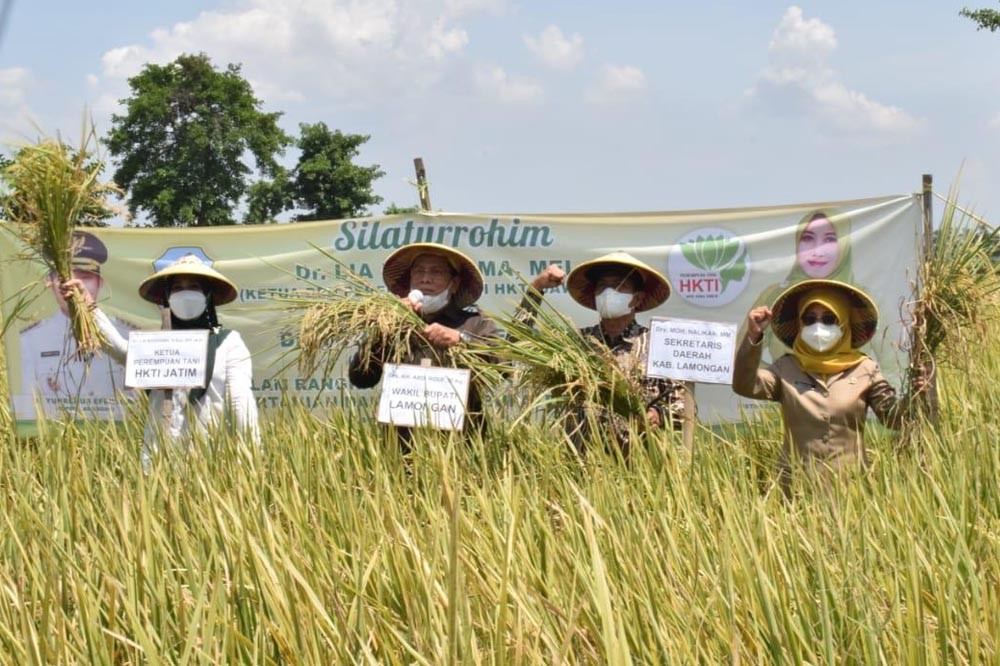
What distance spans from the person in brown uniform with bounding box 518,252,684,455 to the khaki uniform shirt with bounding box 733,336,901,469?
0.88ft

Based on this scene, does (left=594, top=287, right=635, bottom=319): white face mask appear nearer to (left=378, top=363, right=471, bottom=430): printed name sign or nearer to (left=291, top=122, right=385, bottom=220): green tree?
(left=378, top=363, right=471, bottom=430): printed name sign

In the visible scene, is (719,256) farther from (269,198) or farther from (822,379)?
(269,198)

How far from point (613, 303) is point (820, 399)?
2.56 ft

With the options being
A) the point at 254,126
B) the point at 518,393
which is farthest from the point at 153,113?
the point at 518,393

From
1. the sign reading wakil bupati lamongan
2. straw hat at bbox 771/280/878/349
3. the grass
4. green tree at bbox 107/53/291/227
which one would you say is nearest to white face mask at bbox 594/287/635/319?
the sign reading wakil bupati lamongan

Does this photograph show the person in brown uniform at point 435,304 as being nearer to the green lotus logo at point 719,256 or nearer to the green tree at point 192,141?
the green lotus logo at point 719,256

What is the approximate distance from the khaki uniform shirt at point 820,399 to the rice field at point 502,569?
14.4 inches

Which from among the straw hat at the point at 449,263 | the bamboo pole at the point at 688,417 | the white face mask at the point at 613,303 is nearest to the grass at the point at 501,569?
the bamboo pole at the point at 688,417

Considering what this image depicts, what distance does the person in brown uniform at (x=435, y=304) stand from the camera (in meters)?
3.86

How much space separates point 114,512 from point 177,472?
0.68 metres

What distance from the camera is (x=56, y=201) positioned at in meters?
4.04

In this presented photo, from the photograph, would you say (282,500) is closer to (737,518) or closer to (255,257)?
(737,518)

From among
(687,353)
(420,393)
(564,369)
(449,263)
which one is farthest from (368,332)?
(687,353)

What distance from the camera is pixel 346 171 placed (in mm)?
32781
